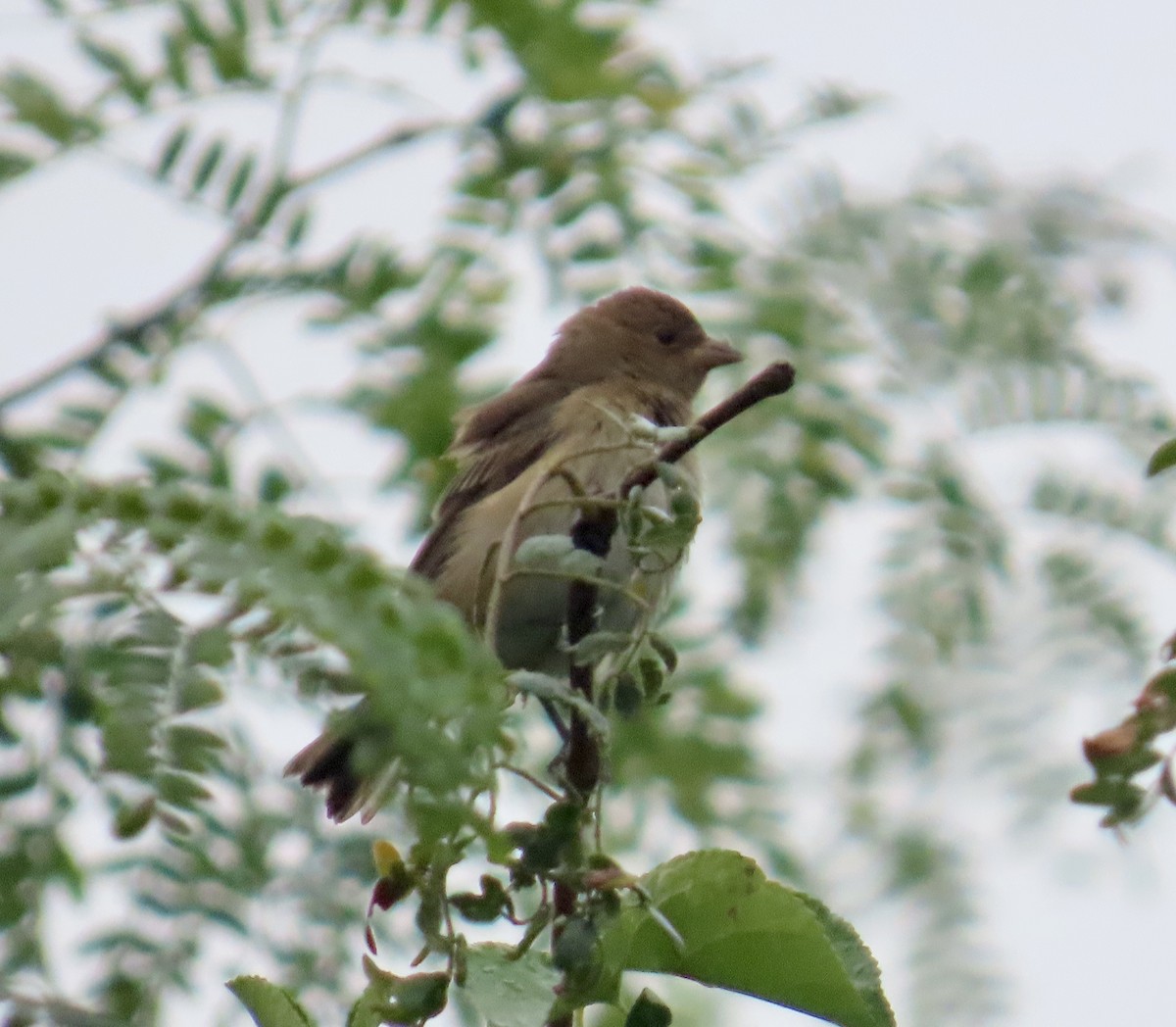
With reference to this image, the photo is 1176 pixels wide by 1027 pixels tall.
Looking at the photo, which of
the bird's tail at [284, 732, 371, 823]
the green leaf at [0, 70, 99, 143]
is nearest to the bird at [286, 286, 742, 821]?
the bird's tail at [284, 732, 371, 823]

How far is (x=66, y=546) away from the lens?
1569 millimetres

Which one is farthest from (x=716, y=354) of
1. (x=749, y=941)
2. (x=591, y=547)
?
(x=749, y=941)

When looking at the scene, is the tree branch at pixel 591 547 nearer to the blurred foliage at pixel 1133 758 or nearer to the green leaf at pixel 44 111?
the blurred foliage at pixel 1133 758

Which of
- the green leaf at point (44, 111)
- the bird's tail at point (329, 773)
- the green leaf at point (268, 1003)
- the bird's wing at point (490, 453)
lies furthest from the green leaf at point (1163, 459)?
the bird's wing at point (490, 453)

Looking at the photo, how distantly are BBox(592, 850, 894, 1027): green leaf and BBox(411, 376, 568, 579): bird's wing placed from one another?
8.11ft

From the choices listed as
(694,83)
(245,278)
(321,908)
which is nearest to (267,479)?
(245,278)

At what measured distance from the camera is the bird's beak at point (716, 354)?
4.59m

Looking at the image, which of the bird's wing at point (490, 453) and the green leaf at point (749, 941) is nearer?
the green leaf at point (749, 941)

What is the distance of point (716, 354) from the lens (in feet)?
15.9

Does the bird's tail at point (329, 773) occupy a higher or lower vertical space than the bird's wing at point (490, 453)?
higher

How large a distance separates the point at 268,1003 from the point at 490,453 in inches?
115

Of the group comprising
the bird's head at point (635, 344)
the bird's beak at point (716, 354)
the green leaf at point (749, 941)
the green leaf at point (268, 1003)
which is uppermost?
the green leaf at point (268, 1003)

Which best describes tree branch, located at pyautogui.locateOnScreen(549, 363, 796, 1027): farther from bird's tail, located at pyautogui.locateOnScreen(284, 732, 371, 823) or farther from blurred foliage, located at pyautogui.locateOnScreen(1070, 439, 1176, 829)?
bird's tail, located at pyautogui.locateOnScreen(284, 732, 371, 823)

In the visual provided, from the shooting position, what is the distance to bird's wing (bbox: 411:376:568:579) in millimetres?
4383
